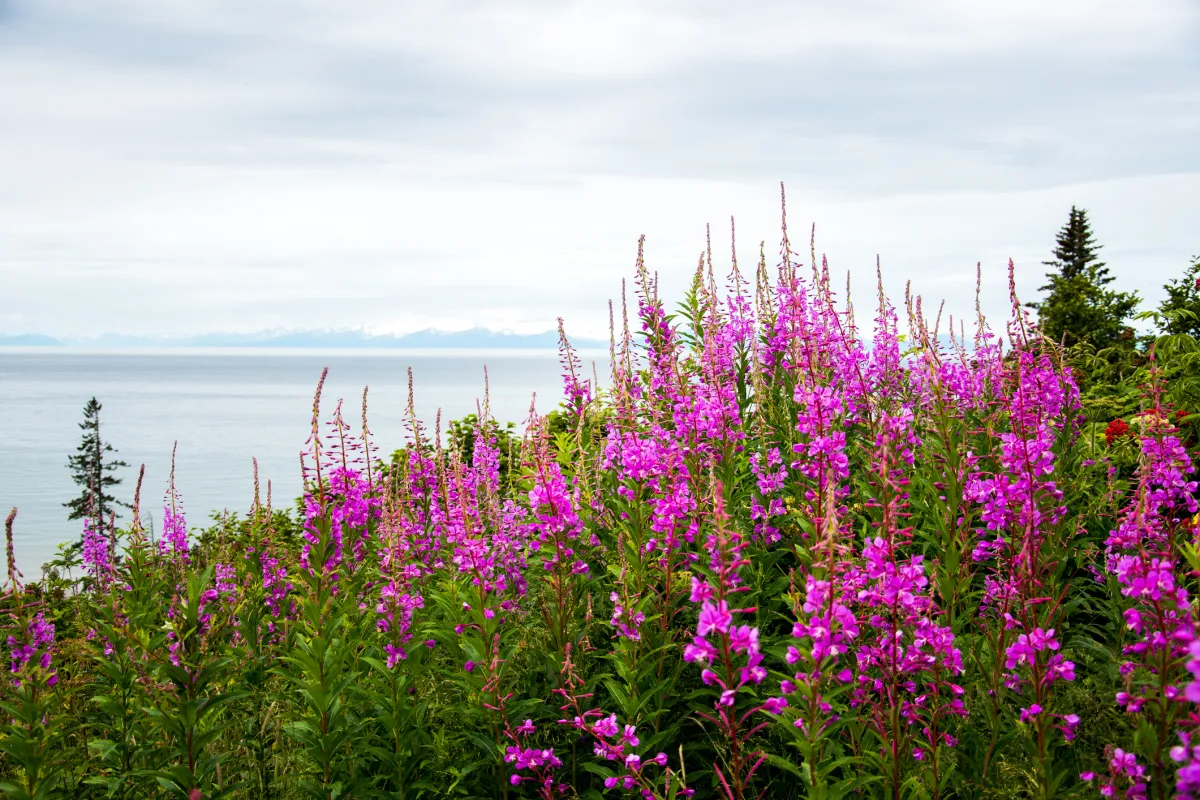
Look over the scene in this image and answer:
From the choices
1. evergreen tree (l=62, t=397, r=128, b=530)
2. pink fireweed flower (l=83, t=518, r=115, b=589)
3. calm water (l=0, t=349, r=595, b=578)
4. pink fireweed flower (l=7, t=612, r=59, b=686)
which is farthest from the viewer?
calm water (l=0, t=349, r=595, b=578)

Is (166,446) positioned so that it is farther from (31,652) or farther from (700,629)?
(700,629)

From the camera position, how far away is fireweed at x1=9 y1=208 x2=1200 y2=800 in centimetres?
340

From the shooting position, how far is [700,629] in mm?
2891

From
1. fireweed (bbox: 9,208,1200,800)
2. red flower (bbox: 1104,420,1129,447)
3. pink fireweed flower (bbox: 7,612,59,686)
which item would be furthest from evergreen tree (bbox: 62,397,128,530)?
red flower (bbox: 1104,420,1129,447)

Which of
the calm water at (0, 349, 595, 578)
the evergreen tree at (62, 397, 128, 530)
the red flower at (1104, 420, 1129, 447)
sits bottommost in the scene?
the calm water at (0, 349, 595, 578)

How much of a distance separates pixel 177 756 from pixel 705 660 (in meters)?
3.04

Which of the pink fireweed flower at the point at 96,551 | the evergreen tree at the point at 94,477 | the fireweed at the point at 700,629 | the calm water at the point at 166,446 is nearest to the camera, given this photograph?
the fireweed at the point at 700,629

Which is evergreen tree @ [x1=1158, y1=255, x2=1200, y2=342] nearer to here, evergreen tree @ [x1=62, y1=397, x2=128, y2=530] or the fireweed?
the fireweed

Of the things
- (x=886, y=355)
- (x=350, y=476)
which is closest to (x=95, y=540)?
(x=350, y=476)

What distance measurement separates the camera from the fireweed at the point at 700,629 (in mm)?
3402

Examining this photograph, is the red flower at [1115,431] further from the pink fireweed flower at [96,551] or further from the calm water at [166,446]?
the pink fireweed flower at [96,551]

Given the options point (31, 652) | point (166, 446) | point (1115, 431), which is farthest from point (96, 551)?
point (166, 446)

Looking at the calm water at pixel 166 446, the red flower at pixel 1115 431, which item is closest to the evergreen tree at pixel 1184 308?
the red flower at pixel 1115 431

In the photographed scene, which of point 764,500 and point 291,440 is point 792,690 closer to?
point 764,500
